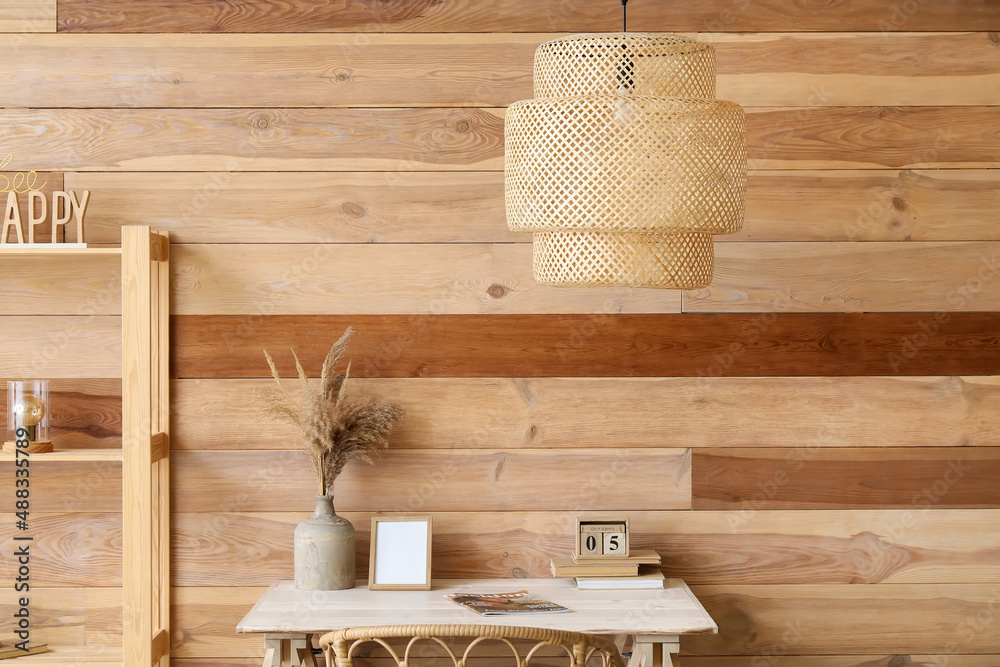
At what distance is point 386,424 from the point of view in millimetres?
2357

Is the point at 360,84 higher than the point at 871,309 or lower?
higher

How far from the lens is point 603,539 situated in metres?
2.37

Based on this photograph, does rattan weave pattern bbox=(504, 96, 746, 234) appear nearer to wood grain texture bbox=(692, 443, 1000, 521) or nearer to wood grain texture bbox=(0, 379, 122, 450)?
wood grain texture bbox=(692, 443, 1000, 521)

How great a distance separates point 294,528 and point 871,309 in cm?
161

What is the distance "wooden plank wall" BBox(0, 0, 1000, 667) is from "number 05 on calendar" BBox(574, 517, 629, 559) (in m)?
0.12

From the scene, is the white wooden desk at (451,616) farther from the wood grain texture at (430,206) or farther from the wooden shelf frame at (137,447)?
the wood grain texture at (430,206)

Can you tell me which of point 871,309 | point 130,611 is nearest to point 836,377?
point 871,309

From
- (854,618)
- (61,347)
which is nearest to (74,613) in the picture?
(61,347)

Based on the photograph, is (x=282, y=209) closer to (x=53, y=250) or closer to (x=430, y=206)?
(x=430, y=206)

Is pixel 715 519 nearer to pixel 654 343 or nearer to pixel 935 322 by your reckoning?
pixel 654 343

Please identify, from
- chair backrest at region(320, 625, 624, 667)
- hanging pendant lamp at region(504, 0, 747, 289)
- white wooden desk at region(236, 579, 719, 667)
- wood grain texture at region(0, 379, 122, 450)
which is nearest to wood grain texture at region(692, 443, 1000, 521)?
white wooden desk at region(236, 579, 719, 667)

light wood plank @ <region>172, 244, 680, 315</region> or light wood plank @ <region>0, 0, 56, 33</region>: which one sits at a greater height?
light wood plank @ <region>0, 0, 56, 33</region>

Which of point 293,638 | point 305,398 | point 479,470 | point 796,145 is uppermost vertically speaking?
point 796,145

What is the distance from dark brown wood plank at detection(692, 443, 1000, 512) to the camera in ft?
8.17
